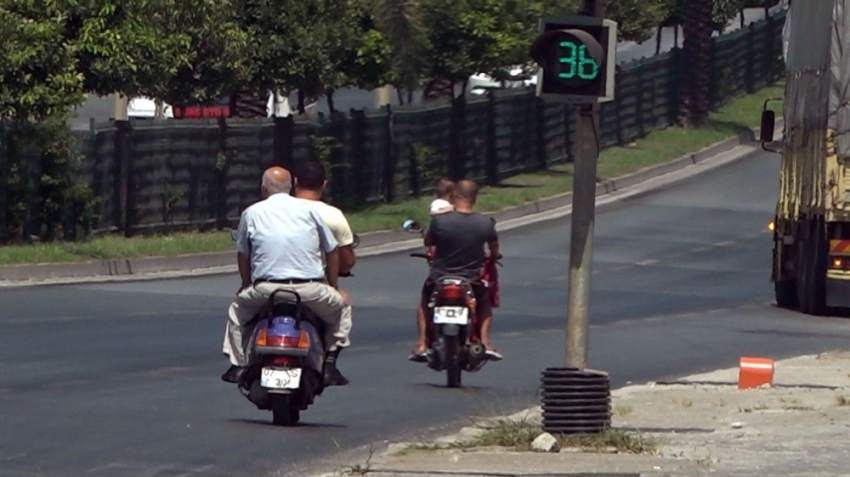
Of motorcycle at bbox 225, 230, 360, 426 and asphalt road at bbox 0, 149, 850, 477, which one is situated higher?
motorcycle at bbox 225, 230, 360, 426

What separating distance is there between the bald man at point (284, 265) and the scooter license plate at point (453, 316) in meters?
2.41

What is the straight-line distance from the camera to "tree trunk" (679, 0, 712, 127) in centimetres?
4444

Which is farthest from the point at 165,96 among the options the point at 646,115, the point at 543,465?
the point at 543,465

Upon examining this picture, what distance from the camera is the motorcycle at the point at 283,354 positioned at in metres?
11.1

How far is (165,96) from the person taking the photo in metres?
31.2

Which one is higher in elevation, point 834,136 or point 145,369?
point 834,136

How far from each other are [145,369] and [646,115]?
104 ft

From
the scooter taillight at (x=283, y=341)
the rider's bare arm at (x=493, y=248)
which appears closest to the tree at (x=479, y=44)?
the rider's bare arm at (x=493, y=248)

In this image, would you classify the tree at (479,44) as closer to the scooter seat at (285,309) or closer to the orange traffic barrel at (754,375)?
the orange traffic barrel at (754,375)

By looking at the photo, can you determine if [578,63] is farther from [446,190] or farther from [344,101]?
[344,101]

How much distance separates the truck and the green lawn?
8.23 meters

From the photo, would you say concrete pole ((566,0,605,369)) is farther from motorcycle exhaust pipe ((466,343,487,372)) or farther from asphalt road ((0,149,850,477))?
motorcycle exhaust pipe ((466,343,487,372))

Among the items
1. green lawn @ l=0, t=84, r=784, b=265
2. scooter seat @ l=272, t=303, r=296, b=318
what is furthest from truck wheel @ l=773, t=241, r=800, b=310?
scooter seat @ l=272, t=303, r=296, b=318

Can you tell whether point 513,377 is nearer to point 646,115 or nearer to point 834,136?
point 834,136
